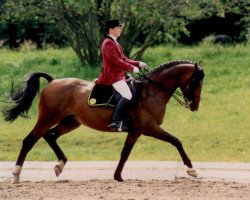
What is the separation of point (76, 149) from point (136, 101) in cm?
461

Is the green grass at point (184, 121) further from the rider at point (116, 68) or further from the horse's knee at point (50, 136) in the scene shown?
the rider at point (116, 68)

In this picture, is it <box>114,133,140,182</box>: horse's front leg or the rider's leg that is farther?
<box>114,133,140,182</box>: horse's front leg

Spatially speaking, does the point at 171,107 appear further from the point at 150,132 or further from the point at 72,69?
the point at 150,132

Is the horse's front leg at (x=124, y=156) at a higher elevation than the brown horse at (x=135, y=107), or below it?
below

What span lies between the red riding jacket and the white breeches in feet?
0.23

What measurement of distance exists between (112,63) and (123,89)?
0.43 m

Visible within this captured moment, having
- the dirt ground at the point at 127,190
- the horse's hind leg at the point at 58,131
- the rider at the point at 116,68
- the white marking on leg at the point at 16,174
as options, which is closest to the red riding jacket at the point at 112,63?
the rider at the point at 116,68

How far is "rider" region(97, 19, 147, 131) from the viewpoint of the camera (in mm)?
12117

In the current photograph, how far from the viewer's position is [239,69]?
2245cm

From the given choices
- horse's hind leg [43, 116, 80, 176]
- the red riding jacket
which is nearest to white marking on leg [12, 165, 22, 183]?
horse's hind leg [43, 116, 80, 176]

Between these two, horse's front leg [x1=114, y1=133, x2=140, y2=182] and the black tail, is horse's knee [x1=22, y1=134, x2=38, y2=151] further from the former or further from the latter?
horse's front leg [x1=114, y1=133, x2=140, y2=182]

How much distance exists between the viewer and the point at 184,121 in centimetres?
1844

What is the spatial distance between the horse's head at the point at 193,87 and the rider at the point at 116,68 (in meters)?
0.75

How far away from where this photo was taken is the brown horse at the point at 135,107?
12.3 m
